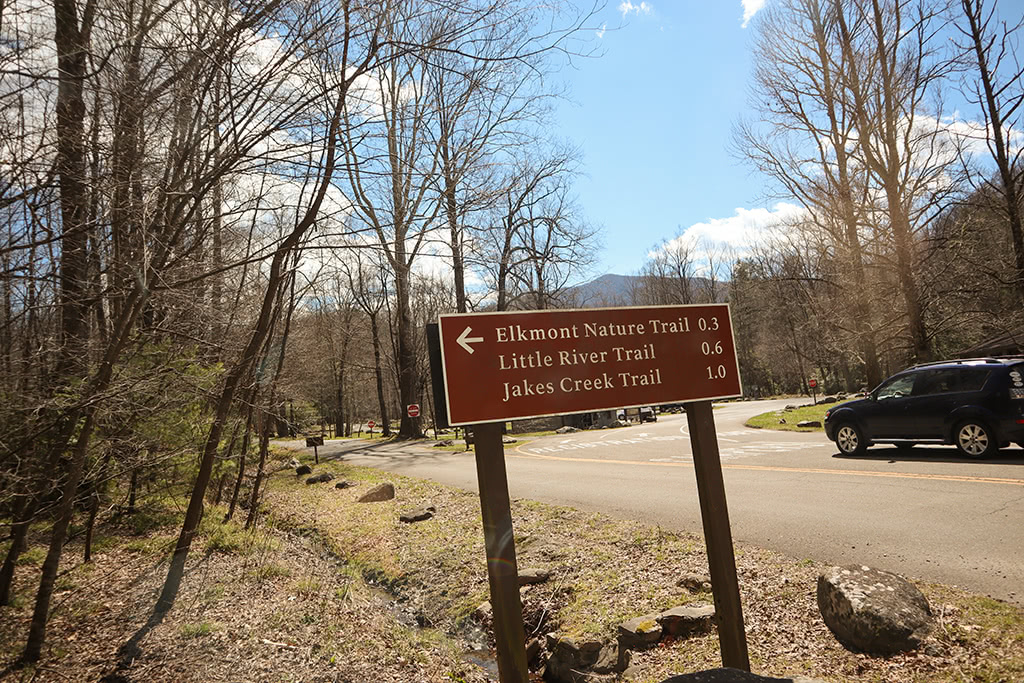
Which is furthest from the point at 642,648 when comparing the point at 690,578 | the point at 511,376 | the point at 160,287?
the point at 160,287

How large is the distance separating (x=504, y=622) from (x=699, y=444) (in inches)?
64.7

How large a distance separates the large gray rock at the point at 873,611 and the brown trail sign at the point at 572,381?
1.21m

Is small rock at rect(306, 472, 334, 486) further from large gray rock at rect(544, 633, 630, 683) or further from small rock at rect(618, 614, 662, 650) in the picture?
small rock at rect(618, 614, 662, 650)

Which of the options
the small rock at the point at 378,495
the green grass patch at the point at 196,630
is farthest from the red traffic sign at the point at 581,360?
the small rock at the point at 378,495

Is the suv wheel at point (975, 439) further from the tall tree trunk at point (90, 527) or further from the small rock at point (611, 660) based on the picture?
the tall tree trunk at point (90, 527)

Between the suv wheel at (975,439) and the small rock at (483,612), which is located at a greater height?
the suv wheel at (975,439)

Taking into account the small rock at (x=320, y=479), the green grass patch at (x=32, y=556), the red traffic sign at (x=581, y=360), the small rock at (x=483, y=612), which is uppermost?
the red traffic sign at (x=581, y=360)

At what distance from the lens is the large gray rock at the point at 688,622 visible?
491 centimetres

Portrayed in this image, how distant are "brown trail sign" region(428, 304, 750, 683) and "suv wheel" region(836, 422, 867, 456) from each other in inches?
378

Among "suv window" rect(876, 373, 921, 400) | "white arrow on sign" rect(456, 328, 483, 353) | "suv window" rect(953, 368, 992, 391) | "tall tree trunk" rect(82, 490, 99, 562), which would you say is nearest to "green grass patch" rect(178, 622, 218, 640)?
"tall tree trunk" rect(82, 490, 99, 562)

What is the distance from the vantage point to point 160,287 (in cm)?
525

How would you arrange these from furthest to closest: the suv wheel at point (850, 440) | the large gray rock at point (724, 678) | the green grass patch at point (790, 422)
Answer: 1. the green grass patch at point (790, 422)
2. the suv wheel at point (850, 440)
3. the large gray rock at point (724, 678)

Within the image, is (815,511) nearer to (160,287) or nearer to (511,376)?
→ (511,376)

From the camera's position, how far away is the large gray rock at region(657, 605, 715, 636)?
193 inches
